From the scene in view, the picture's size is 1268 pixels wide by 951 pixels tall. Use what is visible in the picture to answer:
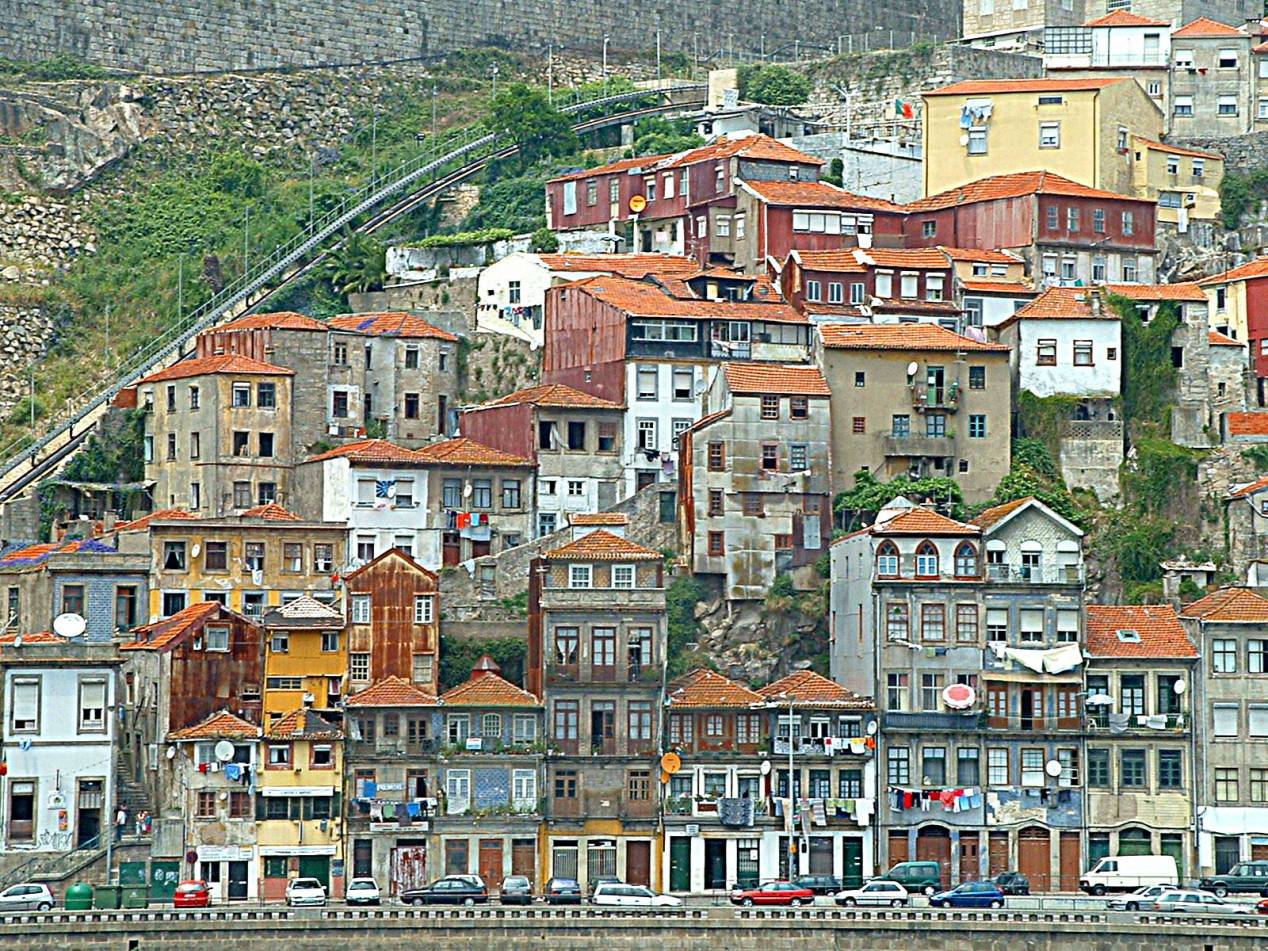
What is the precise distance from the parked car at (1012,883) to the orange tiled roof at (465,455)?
75.9 ft

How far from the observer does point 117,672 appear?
10469 cm

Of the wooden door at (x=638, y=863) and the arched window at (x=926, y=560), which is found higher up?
the arched window at (x=926, y=560)

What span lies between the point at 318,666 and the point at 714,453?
1461 cm

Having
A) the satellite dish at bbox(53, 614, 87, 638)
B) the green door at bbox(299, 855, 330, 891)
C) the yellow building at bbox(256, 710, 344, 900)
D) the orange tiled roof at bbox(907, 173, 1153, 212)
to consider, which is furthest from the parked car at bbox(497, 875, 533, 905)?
the orange tiled roof at bbox(907, 173, 1153, 212)

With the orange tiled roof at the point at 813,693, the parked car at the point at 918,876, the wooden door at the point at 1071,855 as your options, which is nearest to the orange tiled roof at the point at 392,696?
the orange tiled roof at the point at 813,693

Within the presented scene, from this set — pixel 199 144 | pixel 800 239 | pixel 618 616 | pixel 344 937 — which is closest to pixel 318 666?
pixel 618 616

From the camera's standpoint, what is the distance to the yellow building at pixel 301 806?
103 m

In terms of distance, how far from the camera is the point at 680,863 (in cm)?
10388

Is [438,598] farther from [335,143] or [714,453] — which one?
[335,143]

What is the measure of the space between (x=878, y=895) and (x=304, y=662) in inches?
807

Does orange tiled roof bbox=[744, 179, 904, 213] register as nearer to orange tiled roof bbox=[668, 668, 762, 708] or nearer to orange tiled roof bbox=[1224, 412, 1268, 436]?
orange tiled roof bbox=[1224, 412, 1268, 436]

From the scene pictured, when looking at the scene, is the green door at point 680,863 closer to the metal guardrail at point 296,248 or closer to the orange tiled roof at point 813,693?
the orange tiled roof at point 813,693

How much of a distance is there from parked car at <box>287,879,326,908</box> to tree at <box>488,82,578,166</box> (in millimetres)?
51110

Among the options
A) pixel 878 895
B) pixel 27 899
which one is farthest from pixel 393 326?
pixel 878 895
